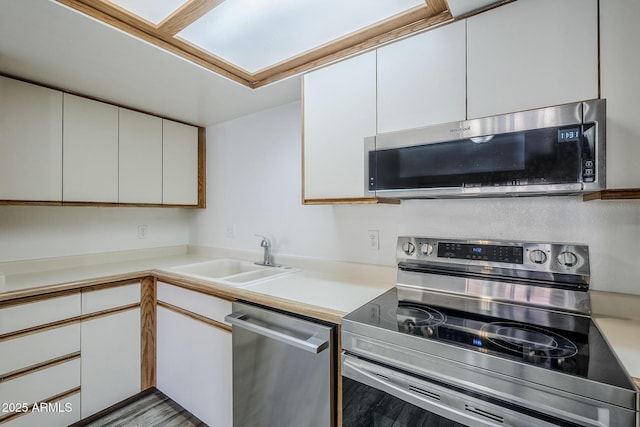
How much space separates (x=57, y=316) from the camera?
1.63 m

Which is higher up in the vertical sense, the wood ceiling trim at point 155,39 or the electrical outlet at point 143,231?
the wood ceiling trim at point 155,39

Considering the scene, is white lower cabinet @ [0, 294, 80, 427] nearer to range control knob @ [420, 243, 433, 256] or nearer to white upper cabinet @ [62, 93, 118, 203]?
white upper cabinet @ [62, 93, 118, 203]

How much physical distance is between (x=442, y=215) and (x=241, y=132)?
1726 millimetres

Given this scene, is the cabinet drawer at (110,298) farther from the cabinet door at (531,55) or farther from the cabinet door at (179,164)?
the cabinet door at (531,55)

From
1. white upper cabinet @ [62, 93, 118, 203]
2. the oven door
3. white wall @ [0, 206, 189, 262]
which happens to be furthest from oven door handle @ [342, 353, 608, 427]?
white wall @ [0, 206, 189, 262]

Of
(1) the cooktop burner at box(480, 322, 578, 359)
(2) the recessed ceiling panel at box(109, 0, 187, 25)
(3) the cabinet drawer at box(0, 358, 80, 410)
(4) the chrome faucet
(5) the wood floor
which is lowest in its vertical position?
(5) the wood floor

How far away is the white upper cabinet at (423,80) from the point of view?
1.18m

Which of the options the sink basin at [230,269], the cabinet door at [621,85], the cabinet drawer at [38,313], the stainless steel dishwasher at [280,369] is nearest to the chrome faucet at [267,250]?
the sink basin at [230,269]

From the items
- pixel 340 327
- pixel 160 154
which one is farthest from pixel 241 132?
pixel 340 327

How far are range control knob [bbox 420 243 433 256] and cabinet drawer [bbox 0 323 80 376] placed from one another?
1973 mm

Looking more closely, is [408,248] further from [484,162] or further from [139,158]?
[139,158]

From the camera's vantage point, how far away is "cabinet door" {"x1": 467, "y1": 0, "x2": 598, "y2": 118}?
3.17 feet

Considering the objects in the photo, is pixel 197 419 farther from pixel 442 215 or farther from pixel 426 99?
pixel 426 99

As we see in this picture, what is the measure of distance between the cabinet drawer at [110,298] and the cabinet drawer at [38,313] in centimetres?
5
